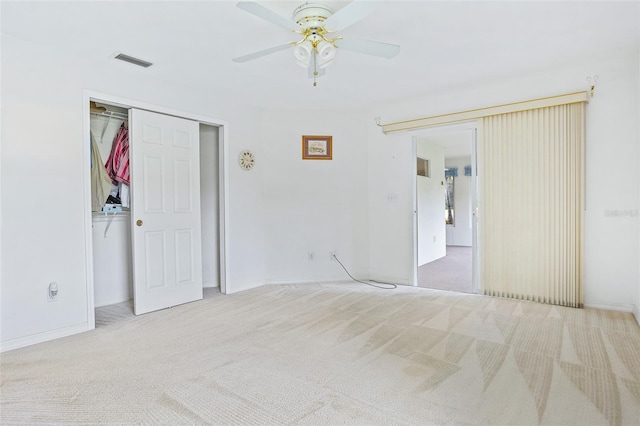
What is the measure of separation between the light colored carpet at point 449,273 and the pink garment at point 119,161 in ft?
12.2

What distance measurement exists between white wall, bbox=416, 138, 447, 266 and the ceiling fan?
384 cm

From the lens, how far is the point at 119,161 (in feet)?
11.8

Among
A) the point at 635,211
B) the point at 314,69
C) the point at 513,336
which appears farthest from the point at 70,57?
the point at 635,211

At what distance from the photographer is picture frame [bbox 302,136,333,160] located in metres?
4.57

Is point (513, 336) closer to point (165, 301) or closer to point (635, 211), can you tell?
point (635, 211)

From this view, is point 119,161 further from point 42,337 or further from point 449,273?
point 449,273

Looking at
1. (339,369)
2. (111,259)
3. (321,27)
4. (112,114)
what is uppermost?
(321,27)

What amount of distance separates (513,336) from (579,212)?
150cm

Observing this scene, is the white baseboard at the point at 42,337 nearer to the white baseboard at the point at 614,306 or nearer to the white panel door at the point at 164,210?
the white panel door at the point at 164,210

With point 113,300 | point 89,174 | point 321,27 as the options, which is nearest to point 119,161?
point 89,174

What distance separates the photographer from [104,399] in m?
1.82

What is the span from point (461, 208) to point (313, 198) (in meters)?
5.37

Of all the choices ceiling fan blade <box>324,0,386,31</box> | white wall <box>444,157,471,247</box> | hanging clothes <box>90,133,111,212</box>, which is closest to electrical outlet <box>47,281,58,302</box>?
hanging clothes <box>90,133,111,212</box>

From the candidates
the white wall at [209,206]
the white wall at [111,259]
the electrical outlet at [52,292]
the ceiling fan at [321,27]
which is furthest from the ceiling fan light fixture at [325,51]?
the white wall at [111,259]
